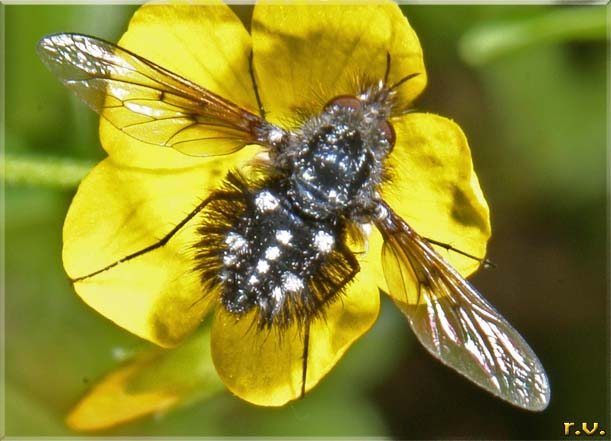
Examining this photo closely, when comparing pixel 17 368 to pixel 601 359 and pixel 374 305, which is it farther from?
pixel 601 359

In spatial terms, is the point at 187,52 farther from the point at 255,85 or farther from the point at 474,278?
the point at 474,278

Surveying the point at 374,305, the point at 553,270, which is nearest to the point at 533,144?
the point at 553,270

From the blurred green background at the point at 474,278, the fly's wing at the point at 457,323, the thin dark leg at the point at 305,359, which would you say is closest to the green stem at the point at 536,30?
the blurred green background at the point at 474,278

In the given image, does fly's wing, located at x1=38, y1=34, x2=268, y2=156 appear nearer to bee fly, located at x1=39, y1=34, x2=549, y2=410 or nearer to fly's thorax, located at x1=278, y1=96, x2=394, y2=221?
bee fly, located at x1=39, y1=34, x2=549, y2=410

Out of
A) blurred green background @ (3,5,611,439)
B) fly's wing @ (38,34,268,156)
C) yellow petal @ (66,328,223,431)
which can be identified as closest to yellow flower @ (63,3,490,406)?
fly's wing @ (38,34,268,156)

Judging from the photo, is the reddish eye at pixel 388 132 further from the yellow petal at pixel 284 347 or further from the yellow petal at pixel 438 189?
the yellow petal at pixel 284 347
